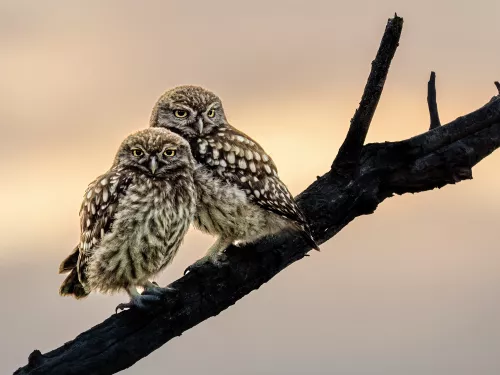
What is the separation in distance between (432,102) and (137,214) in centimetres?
222

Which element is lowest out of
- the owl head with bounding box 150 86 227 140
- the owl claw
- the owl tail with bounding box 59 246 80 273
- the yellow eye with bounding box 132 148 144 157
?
the owl claw

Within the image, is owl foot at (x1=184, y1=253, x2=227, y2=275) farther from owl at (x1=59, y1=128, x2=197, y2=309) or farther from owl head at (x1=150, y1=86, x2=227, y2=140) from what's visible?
owl head at (x1=150, y1=86, x2=227, y2=140)

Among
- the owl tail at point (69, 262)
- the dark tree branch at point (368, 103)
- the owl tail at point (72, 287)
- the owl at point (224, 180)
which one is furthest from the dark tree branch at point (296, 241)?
the owl tail at point (69, 262)

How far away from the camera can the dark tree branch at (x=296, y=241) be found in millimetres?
4684

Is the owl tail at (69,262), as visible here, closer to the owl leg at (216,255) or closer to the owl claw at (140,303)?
the owl claw at (140,303)

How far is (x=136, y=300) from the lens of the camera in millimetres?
4754

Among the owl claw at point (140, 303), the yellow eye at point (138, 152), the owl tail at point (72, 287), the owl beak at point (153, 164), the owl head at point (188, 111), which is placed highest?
the owl head at point (188, 111)

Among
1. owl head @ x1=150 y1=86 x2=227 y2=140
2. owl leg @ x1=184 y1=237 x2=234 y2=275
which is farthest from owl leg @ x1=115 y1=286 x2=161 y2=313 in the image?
owl head @ x1=150 y1=86 x2=227 y2=140

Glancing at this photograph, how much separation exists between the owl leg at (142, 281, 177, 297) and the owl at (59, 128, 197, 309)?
20 mm

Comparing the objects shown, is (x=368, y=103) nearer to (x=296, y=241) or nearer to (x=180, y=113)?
(x=296, y=241)

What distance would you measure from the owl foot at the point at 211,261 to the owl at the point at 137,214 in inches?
16.3

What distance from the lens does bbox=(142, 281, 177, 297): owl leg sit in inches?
190

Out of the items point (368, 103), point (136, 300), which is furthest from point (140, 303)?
point (368, 103)

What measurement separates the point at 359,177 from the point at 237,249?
783mm
